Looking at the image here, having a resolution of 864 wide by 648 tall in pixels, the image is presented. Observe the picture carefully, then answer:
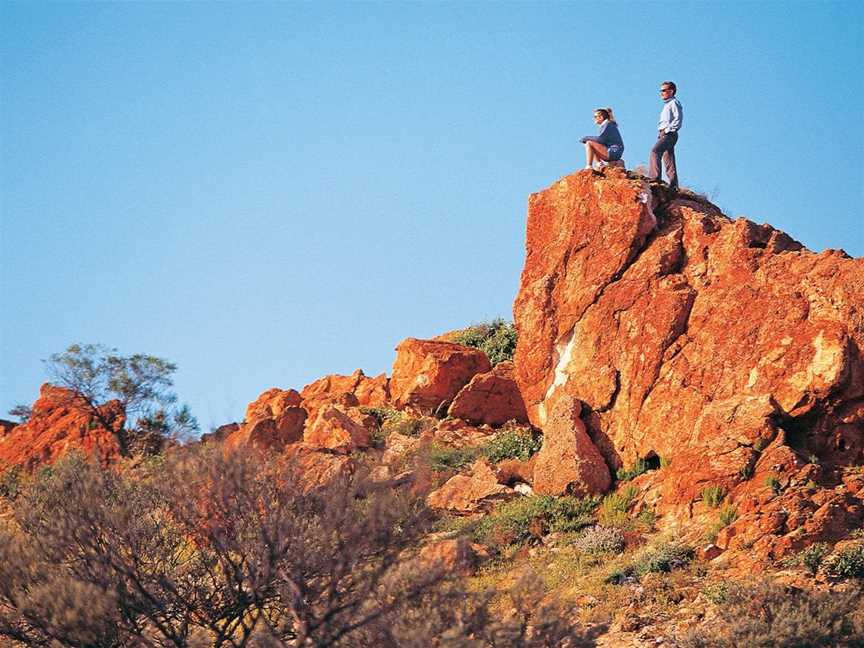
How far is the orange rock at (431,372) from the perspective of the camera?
1221 inches

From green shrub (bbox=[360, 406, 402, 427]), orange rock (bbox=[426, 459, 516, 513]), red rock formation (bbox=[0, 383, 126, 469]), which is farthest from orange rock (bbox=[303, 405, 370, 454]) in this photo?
red rock formation (bbox=[0, 383, 126, 469])

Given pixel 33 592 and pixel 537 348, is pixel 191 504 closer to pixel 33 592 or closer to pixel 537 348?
pixel 33 592

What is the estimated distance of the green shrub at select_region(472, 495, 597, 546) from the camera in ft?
72.9

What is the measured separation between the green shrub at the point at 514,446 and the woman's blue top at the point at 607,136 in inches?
266

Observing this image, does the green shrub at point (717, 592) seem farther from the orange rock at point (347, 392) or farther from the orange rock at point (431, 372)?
the orange rock at point (347, 392)

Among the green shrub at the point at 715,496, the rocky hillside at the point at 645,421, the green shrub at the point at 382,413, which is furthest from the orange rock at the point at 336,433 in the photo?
the green shrub at the point at 715,496

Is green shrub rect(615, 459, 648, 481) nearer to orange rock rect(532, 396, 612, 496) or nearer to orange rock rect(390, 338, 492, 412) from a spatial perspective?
Answer: orange rock rect(532, 396, 612, 496)

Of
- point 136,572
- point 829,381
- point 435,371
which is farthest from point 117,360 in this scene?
point 829,381

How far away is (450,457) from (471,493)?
2853 millimetres

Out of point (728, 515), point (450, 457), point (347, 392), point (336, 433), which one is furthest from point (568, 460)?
point (347, 392)

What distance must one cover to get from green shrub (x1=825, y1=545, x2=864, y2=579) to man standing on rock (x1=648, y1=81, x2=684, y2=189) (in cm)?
1064

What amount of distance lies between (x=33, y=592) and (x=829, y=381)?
537 inches

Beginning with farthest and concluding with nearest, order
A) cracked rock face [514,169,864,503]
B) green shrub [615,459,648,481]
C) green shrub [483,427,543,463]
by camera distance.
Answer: green shrub [483,427,543,463]
green shrub [615,459,648,481]
cracked rock face [514,169,864,503]

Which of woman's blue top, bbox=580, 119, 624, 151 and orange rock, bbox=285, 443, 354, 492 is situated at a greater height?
woman's blue top, bbox=580, 119, 624, 151
